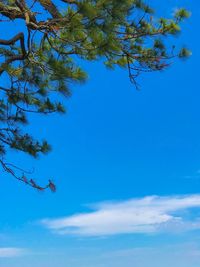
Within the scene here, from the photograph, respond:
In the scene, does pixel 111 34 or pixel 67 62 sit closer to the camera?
pixel 111 34

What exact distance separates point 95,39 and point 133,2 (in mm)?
655

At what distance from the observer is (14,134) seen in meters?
4.83

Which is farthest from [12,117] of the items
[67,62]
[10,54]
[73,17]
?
[73,17]

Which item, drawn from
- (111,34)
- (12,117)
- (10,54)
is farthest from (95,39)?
(12,117)

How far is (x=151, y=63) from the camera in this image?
14.3ft

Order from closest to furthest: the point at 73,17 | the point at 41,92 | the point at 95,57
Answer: the point at 73,17, the point at 95,57, the point at 41,92

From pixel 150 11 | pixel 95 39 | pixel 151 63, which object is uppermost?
pixel 150 11

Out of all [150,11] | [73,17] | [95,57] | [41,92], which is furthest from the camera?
[41,92]

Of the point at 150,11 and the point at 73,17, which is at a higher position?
the point at 150,11

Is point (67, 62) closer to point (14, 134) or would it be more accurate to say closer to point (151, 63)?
point (151, 63)

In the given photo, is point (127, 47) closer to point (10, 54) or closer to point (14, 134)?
point (10, 54)

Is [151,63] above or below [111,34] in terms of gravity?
above

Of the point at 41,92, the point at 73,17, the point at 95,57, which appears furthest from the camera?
the point at 41,92

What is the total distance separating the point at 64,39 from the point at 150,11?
96 cm
